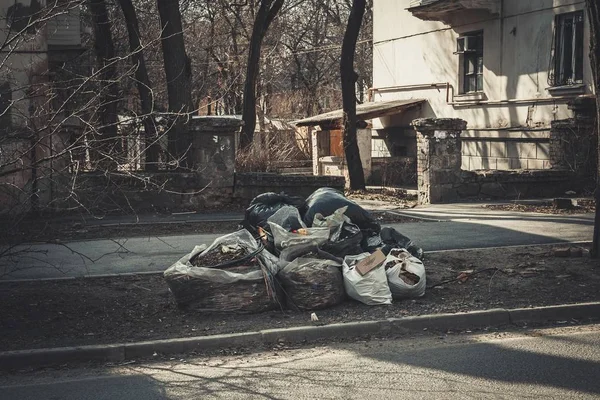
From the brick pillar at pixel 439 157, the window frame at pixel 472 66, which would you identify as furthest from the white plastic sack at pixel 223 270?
the window frame at pixel 472 66

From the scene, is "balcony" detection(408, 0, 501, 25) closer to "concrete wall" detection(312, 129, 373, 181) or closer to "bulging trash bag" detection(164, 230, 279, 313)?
"concrete wall" detection(312, 129, 373, 181)

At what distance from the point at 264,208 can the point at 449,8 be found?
54.7ft

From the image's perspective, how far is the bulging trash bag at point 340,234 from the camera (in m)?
8.13

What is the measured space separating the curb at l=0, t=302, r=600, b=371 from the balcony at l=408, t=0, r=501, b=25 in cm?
1763

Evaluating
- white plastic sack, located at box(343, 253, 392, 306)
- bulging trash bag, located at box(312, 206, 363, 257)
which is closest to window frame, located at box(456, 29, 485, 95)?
bulging trash bag, located at box(312, 206, 363, 257)

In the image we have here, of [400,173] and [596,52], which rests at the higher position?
[596,52]

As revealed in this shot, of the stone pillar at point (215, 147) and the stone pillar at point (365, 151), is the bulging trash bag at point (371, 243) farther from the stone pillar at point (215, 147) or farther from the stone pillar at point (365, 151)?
the stone pillar at point (365, 151)

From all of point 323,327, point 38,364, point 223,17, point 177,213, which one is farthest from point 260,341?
point 223,17

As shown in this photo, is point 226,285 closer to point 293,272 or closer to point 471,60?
point 293,272

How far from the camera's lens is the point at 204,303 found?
7395 millimetres

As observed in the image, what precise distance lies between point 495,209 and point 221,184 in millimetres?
5681

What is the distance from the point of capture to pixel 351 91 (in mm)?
21125

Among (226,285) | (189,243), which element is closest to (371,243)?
(226,285)

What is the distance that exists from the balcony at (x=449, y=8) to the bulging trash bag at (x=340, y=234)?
54.5ft
